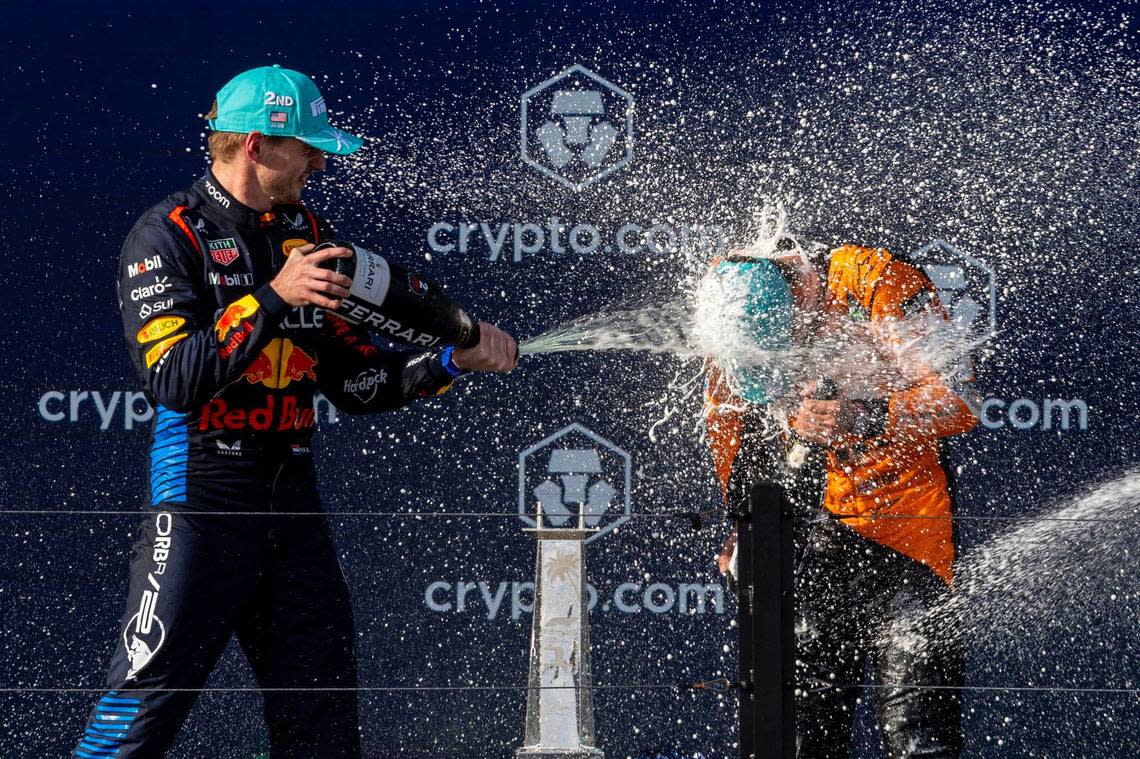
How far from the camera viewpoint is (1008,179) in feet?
11.9

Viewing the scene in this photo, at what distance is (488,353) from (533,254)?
1075 mm

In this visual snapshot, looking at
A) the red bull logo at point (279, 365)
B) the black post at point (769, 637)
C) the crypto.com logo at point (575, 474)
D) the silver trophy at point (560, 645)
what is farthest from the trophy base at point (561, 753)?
the red bull logo at point (279, 365)

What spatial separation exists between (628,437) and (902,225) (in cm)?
89

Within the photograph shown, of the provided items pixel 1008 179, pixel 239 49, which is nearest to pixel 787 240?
pixel 1008 179

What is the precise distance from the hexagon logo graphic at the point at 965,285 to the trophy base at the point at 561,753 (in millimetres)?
1396

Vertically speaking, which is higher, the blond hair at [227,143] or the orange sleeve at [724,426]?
the blond hair at [227,143]

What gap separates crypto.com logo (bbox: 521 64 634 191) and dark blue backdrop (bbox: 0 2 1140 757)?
0.03 m

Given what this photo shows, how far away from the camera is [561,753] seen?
11.0 feet

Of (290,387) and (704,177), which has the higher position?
(704,177)

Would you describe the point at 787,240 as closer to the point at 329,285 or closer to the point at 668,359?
the point at 668,359

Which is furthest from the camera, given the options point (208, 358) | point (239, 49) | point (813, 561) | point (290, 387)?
point (239, 49)

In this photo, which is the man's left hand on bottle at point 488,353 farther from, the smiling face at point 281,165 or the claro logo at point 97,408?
the claro logo at point 97,408

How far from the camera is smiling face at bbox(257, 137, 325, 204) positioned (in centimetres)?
249

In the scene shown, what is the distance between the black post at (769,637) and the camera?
7.19 feet
